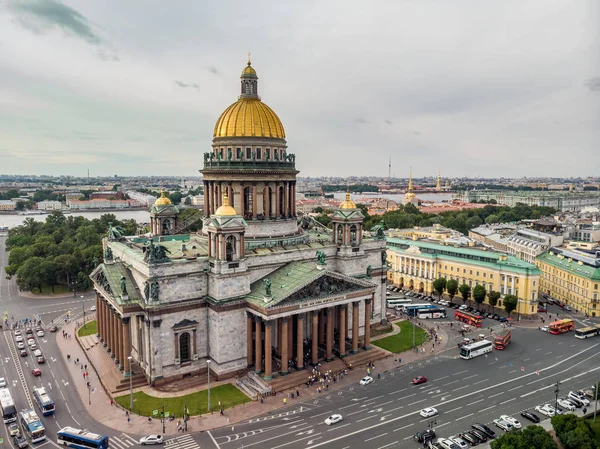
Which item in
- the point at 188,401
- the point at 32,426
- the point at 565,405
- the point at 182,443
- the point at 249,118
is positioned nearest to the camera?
the point at 182,443

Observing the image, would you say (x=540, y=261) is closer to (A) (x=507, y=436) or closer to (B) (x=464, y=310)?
(B) (x=464, y=310)

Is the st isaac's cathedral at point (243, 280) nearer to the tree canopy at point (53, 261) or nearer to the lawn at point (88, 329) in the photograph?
the lawn at point (88, 329)

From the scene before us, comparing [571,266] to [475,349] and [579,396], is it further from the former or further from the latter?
[579,396]

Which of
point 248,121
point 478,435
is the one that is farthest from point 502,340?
point 248,121

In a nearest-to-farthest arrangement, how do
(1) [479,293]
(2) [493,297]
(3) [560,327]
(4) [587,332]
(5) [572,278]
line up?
(4) [587,332], (3) [560,327], (2) [493,297], (1) [479,293], (5) [572,278]

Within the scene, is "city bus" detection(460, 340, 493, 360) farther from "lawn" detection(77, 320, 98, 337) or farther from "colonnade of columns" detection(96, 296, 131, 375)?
"lawn" detection(77, 320, 98, 337)

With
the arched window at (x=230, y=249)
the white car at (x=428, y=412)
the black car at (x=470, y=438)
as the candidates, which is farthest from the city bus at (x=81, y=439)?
the black car at (x=470, y=438)

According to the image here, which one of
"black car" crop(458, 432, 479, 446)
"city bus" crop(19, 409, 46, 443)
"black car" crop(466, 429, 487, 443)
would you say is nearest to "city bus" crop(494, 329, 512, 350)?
"black car" crop(466, 429, 487, 443)
